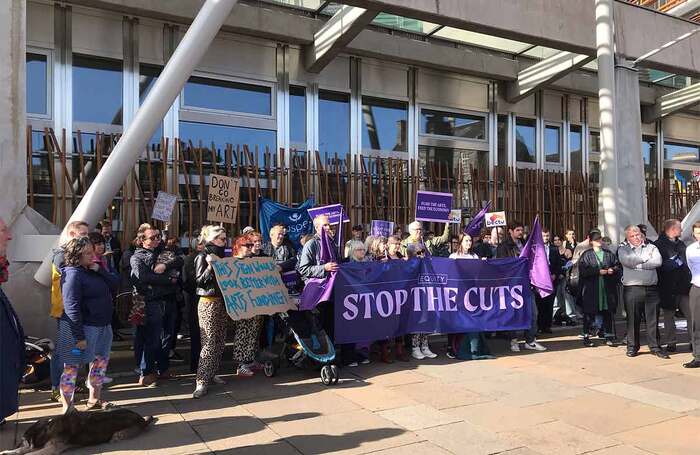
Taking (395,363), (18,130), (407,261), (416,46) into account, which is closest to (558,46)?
(416,46)

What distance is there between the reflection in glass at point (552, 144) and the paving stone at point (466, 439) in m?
13.6

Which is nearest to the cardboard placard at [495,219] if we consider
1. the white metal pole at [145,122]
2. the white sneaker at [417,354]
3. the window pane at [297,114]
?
the white sneaker at [417,354]

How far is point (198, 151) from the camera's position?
37.8ft

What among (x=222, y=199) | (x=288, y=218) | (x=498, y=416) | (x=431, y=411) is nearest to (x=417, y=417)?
(x=431, y=411)

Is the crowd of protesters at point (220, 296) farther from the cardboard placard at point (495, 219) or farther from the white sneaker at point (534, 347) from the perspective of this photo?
the cardboard placard at point (495, 219)

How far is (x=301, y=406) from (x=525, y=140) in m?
13.3

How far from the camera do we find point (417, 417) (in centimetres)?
532

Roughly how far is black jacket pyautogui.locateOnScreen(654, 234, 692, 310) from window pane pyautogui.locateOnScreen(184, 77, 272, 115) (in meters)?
8.40

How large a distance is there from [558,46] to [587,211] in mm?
5657

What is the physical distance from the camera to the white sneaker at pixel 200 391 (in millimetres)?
6016

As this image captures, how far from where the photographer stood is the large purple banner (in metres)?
7.31

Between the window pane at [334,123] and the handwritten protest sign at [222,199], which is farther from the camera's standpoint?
Result: the window pane at [334,123]

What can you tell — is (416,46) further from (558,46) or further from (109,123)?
(109,123)

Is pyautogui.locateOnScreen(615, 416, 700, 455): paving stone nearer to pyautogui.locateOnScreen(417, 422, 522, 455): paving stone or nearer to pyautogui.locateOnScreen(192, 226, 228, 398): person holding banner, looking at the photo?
pyautogui.locateOnScreen(417, 422, 522, 455): paving stone
